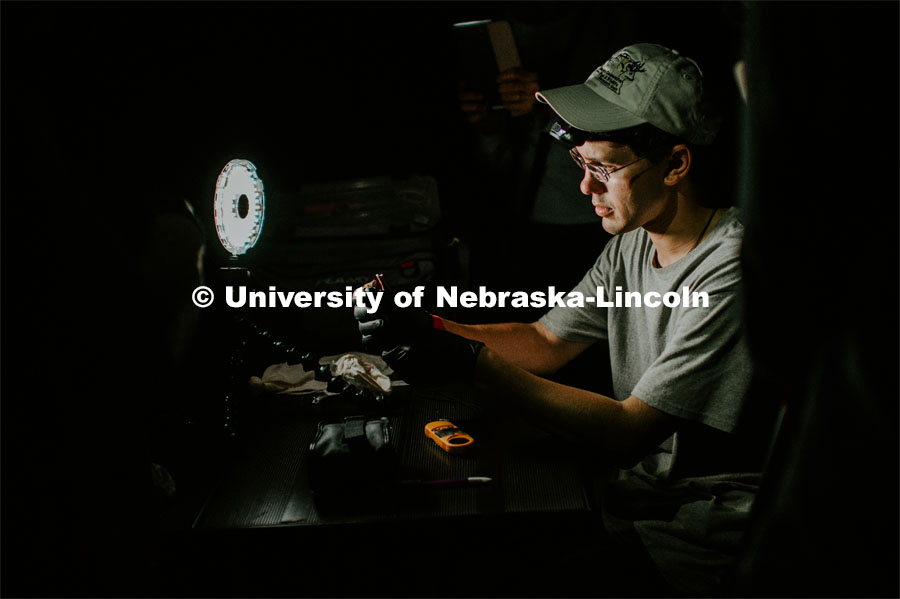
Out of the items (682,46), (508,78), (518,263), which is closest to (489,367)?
(508,78)

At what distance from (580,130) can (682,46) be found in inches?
57.0

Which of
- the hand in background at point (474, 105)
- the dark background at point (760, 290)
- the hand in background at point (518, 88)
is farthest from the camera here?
the hand in background at point (474, 105)

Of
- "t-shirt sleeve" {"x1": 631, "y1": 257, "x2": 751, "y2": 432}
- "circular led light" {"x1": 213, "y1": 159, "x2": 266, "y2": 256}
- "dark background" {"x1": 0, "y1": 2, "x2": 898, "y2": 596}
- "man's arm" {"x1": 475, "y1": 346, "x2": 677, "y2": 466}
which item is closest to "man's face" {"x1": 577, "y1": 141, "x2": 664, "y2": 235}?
"t-shirt sleeve" {"x1": 631, "y1": 257, "x2": 751, "y2": 432}

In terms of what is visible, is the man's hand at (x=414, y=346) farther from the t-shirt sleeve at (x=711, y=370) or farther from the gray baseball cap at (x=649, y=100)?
the gray baseball cap at (x=649, y=100)

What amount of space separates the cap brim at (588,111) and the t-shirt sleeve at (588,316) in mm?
507

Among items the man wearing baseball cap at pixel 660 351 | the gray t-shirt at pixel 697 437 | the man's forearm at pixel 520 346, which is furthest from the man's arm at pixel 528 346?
the gray t-shirt at pixel 697 437

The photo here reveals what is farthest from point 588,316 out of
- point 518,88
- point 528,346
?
point 518,88

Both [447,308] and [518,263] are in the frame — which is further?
[518,263]

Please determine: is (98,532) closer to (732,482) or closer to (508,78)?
(732,482)

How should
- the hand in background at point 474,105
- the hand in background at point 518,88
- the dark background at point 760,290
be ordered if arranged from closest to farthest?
the dark background at point 760,290 < the hand in background at point 518,88 < the hand in background at point 474,105

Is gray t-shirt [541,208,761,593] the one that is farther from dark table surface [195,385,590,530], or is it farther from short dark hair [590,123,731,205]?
dark table surface [195,385,590,530]

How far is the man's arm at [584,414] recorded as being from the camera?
4.61 feet

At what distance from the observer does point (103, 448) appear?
0.76 metres

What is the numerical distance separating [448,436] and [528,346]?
0.67 metres
